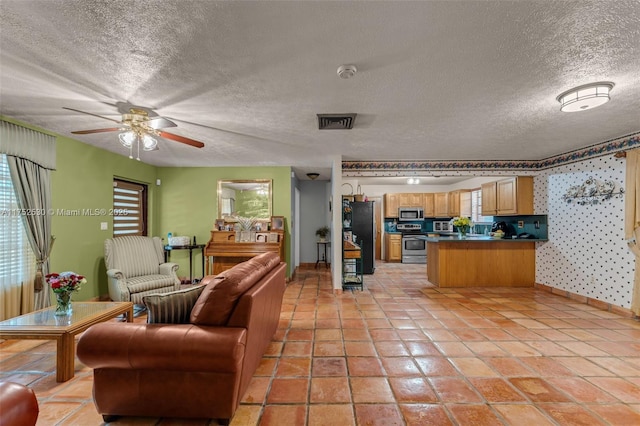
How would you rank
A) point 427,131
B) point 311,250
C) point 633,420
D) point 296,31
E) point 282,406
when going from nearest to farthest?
point 296,31 < point 633,420 < point 282,406 < point 427,131 < point 311,250

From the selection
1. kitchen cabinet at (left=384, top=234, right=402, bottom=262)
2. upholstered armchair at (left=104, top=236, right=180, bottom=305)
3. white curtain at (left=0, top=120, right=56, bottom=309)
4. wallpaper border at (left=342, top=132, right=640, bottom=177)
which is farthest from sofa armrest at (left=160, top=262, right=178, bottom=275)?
kitchen cabinet at (left=384, top=234, right=402, bottom=262)

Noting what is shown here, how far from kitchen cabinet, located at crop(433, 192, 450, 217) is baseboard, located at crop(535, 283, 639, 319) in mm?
3153

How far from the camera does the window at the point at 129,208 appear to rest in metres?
4.81

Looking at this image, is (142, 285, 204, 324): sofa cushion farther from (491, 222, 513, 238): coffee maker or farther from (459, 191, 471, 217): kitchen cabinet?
(459, 191, 471, 217): kitchen cabinet

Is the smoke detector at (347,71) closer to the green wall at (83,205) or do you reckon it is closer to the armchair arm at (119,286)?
the armchair arm at (119,286)

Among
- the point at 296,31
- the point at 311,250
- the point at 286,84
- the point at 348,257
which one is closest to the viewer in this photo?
the point at 296,31

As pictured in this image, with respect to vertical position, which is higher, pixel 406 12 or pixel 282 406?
pixel 406 12

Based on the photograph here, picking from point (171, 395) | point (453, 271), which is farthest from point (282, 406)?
point (453, 271)

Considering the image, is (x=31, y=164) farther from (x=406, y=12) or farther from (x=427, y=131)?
(x=427, y=131)

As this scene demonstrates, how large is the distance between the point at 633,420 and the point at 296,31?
3.05m

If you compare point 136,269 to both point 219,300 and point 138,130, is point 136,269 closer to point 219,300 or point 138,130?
point 138,130

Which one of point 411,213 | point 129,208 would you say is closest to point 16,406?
point 129,208

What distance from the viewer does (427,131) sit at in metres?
3.51

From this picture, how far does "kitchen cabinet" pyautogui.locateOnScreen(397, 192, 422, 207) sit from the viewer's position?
807cm
